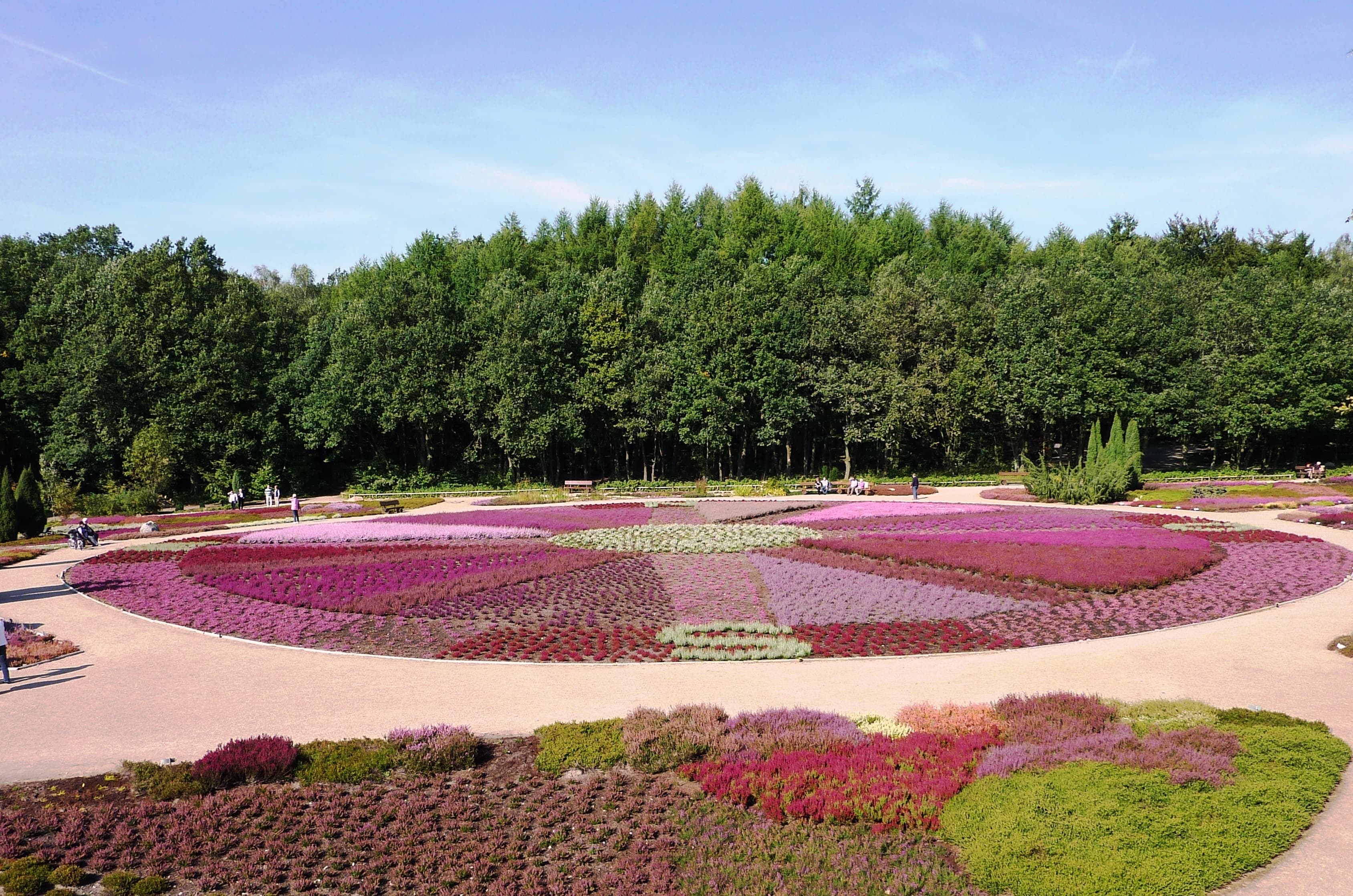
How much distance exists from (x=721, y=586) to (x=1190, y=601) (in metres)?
11.1

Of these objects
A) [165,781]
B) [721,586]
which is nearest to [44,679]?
[165,781]

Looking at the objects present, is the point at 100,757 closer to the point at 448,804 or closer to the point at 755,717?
the point at 448,804

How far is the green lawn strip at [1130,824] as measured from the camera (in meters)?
7.76

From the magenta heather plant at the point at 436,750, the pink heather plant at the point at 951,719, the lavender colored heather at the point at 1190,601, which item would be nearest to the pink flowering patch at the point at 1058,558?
the lavender colored heather at the point at 1190,601

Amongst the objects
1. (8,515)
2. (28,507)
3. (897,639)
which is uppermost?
(28,507)

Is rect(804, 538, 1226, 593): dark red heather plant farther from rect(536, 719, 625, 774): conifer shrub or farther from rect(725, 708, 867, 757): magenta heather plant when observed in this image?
rect(536, 719, 625, 774): conifer shrub

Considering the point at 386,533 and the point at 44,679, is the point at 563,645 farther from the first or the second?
the point at 386,533

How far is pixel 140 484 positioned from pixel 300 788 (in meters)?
53.9

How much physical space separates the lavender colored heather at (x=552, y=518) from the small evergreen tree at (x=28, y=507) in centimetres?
1617

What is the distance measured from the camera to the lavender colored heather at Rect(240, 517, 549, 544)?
33562 mm

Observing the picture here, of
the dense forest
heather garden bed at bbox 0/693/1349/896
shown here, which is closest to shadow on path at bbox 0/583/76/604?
heather garden bed at bbox 0/693/1349/896

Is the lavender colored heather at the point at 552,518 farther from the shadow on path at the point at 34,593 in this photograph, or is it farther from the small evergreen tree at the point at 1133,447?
the small evergreen tree at the point at 1133,447

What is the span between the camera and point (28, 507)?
131ft

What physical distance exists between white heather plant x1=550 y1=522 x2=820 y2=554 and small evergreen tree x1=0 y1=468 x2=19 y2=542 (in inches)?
1026
